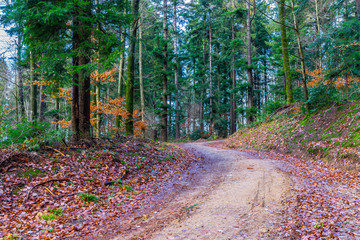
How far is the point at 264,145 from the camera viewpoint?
1445 cm

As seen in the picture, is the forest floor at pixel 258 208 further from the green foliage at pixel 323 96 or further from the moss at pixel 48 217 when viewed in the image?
the green foliage at pixel 323 96

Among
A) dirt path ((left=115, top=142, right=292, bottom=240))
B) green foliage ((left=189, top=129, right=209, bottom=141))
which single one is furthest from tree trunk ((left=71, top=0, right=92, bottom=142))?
green foliage ((left=189, top=129, right=209, bottom=141))

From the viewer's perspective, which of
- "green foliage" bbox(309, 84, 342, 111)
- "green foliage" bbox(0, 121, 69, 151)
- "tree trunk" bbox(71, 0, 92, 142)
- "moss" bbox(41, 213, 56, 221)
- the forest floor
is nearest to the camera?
the forest floor

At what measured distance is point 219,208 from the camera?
4.76 m

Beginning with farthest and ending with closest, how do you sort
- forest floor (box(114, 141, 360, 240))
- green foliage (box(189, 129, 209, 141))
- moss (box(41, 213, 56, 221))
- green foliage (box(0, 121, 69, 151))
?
green foliage (box(189, 129, 209, 141))
green foliage (box(0, 121, 69, 151))
moss (box(41, 213, 56, 221))
forest floor (box(114, 141, 360, 240))

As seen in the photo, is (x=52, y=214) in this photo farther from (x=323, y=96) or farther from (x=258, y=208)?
(x=323, y=96)

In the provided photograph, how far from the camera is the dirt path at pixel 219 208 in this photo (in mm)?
3703

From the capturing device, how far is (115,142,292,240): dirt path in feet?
12.1

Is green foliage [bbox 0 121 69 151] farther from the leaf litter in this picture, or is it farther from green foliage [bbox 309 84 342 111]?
green foliage [bbox 309 84 342 111]

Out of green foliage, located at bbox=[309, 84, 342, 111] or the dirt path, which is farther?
green foliage, located at bbox=[309, 84, 342, 111]

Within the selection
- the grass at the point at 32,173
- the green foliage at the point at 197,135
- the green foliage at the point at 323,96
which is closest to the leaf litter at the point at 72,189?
the grass at the point at 32,173

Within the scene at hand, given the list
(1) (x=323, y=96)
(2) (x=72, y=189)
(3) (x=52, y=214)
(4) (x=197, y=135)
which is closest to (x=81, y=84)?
(2) (x=72, y=189)

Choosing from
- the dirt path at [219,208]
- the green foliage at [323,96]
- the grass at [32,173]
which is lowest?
the dirt path at [219,208]

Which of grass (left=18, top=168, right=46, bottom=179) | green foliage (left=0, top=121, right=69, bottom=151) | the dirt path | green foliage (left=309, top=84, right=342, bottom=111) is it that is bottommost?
the dirt path
